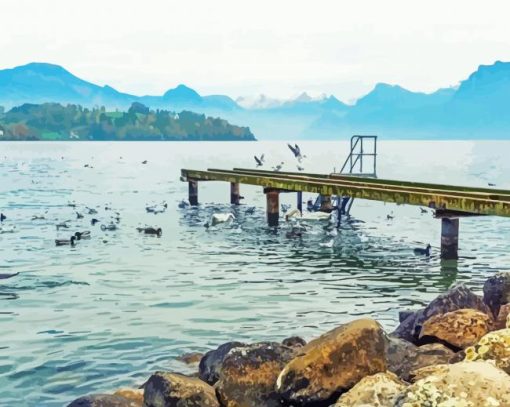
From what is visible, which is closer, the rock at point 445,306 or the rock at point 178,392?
the rock at point 178,392

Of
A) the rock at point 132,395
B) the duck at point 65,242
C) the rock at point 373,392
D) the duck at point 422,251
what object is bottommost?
the duck at point 422,251

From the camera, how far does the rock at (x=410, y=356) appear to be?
10641 mm

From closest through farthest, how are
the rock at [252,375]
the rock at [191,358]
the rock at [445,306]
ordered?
the rock at [252,375], the rock at [445,306], the rock at [191,358]

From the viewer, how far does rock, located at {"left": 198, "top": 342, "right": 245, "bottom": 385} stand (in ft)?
36.8

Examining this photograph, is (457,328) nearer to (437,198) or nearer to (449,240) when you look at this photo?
(437,198)

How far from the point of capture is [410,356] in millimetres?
10875

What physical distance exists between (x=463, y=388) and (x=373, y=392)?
1.70m

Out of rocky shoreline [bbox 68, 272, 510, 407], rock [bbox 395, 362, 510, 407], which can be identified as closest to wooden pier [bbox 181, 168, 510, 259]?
→ rocky shoreline [bbox 68, 272, 510, 407]

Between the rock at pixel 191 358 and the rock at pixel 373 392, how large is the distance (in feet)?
16.8

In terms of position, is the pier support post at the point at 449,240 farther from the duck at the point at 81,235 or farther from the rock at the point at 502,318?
the duck at the point at 81,235

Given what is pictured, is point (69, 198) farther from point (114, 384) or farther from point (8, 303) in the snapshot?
point (114, 384)

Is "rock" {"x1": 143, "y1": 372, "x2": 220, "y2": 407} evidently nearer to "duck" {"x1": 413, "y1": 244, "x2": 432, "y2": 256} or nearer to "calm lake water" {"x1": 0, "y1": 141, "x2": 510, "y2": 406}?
"calm lake water" {"x1": 0, "y1": 141, "x2": 510, "y2": 406}

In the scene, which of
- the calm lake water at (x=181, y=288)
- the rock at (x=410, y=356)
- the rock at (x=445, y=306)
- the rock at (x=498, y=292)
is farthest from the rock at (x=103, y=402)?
the rock at (x=498, y=292)

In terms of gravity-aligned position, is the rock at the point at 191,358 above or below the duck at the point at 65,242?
below
